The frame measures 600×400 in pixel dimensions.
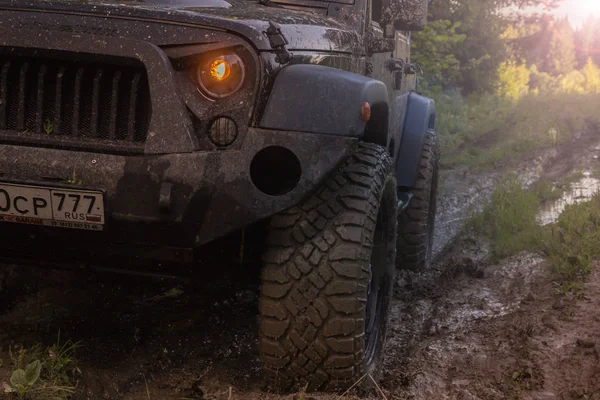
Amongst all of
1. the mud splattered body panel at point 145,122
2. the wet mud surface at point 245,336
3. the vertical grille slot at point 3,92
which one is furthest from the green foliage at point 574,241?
the vertical grille slot at point 3,92

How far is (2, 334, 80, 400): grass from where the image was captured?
7.75ft

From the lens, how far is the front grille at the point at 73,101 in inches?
95.4

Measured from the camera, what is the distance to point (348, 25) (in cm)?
346

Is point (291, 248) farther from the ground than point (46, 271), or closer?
farther from the ground

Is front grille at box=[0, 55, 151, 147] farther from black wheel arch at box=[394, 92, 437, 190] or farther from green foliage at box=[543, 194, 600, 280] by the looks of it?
green foliage at box=[543, 194, 600, 280]

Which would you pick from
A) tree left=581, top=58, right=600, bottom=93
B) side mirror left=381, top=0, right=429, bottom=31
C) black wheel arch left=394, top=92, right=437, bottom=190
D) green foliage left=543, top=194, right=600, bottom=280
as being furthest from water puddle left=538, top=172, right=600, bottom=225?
tree left=581, top=58, right=600, bottom=93

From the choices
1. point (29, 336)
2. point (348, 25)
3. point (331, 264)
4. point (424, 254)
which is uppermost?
point (348, 25)

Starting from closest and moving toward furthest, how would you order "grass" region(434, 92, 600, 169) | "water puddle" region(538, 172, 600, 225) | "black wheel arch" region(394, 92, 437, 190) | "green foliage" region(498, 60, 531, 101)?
1. "black wheel arch" region(394, 92, 437, 190)
2. "water puddle" region(538, 172, 600, 225)
3. "grass" region(434, 92, 600, 169)
4. "green foliage" region(498, 60, 531, 101)

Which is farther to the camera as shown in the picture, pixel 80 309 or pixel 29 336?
pixel 80 309

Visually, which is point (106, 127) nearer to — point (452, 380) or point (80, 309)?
point (80, 309)

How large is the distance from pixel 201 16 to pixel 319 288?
3.23ft

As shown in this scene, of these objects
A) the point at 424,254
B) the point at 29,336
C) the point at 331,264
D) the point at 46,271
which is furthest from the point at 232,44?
the point at 424,254

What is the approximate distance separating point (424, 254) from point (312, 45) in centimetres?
277

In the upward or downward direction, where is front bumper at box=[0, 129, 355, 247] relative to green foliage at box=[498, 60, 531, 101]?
upward
